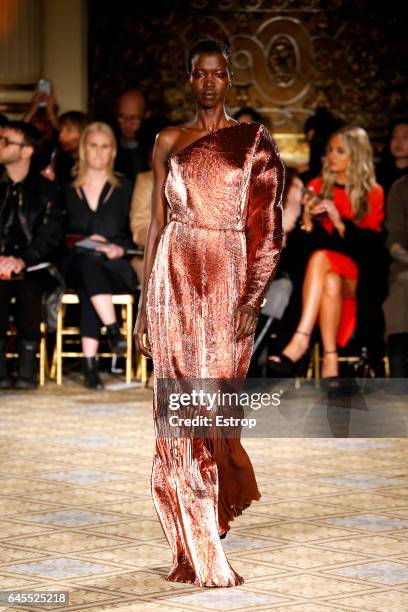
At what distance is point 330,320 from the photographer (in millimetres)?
7715

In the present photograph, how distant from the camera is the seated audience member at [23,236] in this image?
8219 millimetres

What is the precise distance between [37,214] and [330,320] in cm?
191

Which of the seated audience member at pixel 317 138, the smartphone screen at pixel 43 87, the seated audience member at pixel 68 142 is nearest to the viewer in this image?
the seated audience member at pixel 317 138

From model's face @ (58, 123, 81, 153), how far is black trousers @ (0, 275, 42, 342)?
4.46ft

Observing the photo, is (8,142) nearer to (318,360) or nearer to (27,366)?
(27,366)

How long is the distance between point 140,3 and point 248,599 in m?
7.80

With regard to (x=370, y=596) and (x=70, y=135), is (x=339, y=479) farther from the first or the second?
(x=70, y=135)

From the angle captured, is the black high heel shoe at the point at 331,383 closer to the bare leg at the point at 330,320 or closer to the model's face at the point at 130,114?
the bare leg at the point at 330,320

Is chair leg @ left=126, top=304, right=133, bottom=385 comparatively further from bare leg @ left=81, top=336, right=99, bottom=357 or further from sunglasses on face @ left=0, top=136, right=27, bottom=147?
sunglasses on face @ left=0, top=136, right=27, bottom=147

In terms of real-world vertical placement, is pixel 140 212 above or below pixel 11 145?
below

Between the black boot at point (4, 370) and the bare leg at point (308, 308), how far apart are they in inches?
65.0

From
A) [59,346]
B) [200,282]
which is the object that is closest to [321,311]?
[59,346]

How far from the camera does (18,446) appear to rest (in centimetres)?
618

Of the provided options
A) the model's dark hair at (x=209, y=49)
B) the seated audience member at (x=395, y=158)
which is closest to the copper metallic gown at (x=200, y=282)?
the model's dark hair at (x=209, y=49)
